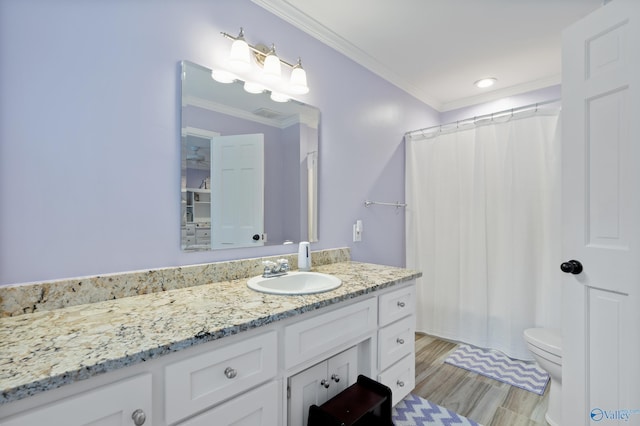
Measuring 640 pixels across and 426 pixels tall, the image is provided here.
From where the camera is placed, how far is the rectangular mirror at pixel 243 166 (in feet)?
4.45

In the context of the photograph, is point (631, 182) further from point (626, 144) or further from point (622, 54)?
point (622, 54)

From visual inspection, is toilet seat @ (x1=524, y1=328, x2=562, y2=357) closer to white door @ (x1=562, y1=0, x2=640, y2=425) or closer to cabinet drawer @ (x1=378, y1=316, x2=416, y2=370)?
white door @ (x1=562, y1=0, x2=640, y2=425)

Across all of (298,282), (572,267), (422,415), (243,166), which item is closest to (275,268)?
(298,282)

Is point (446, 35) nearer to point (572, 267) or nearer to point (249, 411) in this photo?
point (572, 267)

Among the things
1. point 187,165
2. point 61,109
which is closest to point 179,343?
point 187,165

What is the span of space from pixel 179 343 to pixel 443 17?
214cm

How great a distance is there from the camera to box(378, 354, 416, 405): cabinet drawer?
1531 millimetres

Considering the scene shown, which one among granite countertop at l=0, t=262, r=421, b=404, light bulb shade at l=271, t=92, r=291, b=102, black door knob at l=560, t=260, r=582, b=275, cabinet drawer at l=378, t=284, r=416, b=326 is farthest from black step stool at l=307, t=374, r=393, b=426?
light bulb shade at l=271, t=92, r=291, b=102

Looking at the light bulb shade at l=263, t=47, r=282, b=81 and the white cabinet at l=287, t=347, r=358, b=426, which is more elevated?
the light bulb shade at l=263, t=47, r=282, b=81

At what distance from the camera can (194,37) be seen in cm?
136

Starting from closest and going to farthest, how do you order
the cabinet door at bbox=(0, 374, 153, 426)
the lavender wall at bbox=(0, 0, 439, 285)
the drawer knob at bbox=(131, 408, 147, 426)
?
the cabinet door at bbox=(0, 374, 153, 426), the drawer knob at bbox=(131, 408, 147, 426), the lavender wall at bbox=(0, 0, 439, 285)

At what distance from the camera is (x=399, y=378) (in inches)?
64.1

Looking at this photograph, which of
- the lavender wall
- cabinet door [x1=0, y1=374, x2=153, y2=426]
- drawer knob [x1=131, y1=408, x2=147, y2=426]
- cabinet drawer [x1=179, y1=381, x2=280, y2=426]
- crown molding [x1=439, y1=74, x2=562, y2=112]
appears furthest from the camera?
crown molding [x1=439, y1=74, x2=562, y2=112]

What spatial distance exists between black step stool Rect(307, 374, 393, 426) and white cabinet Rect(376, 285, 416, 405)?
153 mm
